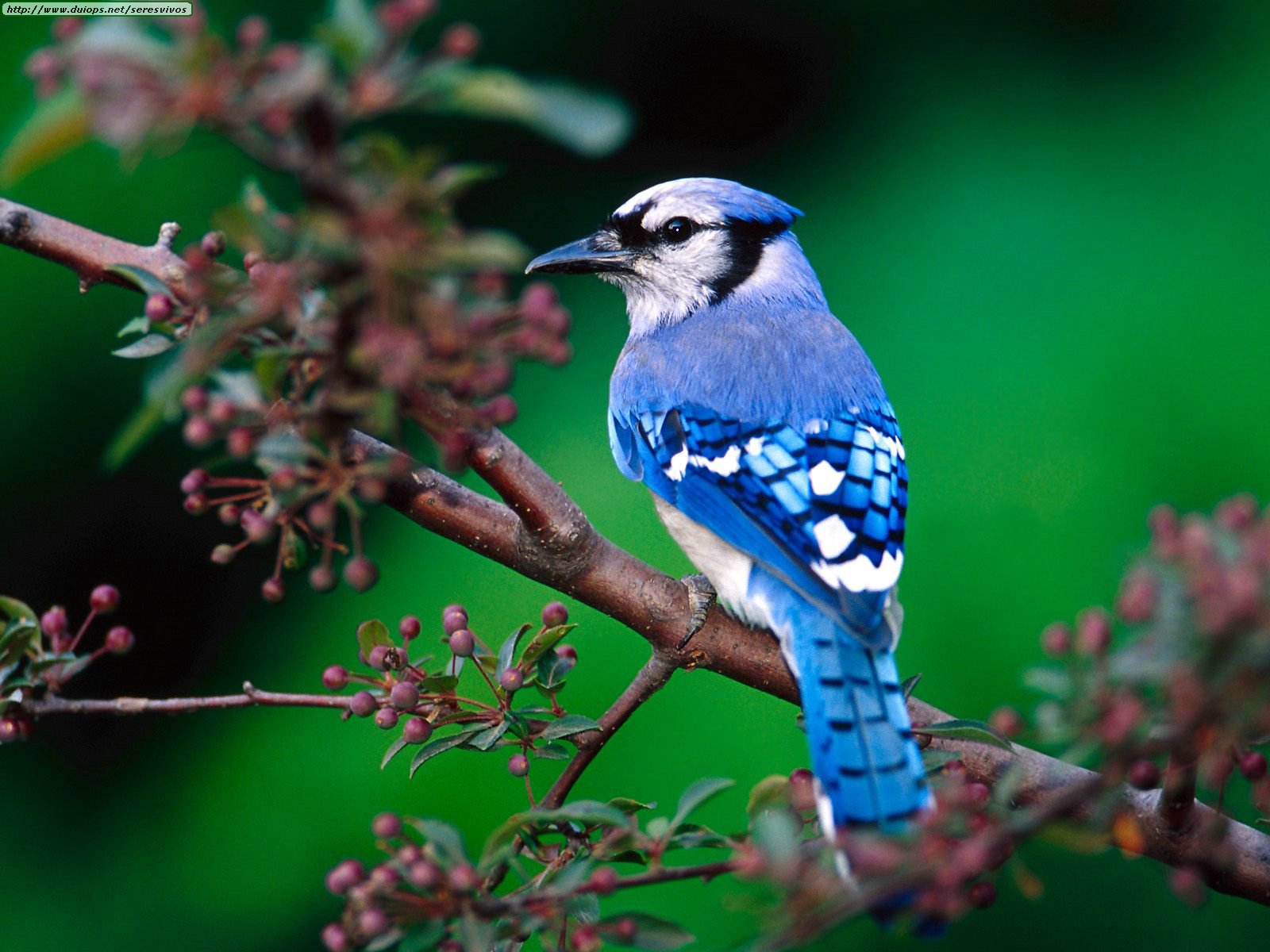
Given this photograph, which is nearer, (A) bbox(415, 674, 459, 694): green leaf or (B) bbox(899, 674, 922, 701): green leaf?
(A) bbox(415, 674, 459, 694): green leaf

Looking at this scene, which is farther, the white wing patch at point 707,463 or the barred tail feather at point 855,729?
the white wing patch at point 707,463

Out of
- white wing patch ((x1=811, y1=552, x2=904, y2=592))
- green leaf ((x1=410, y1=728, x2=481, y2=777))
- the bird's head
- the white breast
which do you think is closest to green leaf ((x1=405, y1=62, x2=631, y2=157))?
green leaf ((x1=410, y1=728, x2=481, y2=777))

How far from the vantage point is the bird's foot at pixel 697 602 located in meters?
1.31

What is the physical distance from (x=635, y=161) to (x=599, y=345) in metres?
0.37

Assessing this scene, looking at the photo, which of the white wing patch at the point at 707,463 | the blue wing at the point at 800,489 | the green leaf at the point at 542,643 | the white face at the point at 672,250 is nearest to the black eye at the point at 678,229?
the white face at the point at 672,250

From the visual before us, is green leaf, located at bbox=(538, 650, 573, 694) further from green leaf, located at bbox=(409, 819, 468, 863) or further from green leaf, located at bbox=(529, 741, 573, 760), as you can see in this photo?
green leaf, located at bbox=(409, 819, 468, 863)

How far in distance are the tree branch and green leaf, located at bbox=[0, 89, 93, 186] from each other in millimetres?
514

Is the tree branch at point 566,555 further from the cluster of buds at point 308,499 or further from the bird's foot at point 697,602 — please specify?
the cluster of buds at point 308,499

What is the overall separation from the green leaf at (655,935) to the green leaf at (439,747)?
29 centimetres

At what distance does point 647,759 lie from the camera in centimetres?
193

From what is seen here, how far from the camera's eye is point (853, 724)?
115 cm

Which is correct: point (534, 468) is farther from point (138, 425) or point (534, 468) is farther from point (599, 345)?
point (599, 345)

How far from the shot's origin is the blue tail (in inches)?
42.2

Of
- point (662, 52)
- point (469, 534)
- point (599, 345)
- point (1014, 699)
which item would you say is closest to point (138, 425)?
point (469, 534)
